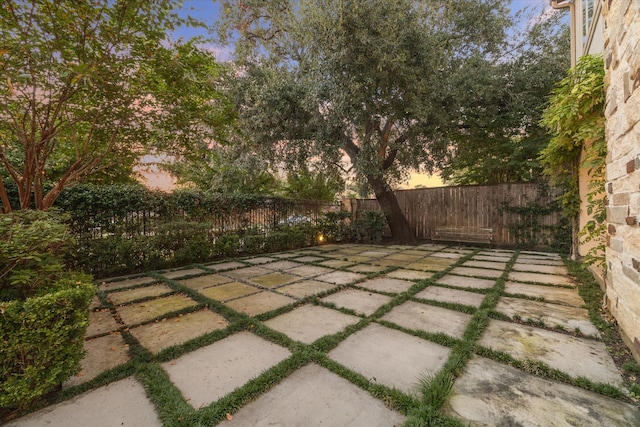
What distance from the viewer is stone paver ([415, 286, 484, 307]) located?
2.90m

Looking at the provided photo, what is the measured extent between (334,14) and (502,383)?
22.0ft

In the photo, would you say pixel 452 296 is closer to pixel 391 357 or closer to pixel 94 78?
pixel 391 357

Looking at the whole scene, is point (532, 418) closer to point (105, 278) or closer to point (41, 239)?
point (41, 239)

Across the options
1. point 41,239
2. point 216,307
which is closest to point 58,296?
point 41,239

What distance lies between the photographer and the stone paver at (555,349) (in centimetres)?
166

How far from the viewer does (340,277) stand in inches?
161

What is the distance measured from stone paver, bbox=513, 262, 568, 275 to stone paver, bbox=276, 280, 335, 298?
11.3 ft

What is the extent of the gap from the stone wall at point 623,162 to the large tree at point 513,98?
15.2 ft

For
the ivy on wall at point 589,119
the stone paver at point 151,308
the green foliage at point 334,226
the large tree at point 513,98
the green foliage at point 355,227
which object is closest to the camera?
the stone paver at point 151,308

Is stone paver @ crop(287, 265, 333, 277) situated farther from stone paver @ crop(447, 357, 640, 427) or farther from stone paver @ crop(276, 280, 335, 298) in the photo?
stone paver @ crop(447, 357, 640, 427)

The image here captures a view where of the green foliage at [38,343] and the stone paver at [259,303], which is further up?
the green foliage at [38,343]

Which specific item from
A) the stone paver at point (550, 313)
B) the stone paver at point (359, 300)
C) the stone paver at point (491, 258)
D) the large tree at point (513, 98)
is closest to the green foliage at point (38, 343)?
the stone paver at point (359, 300)

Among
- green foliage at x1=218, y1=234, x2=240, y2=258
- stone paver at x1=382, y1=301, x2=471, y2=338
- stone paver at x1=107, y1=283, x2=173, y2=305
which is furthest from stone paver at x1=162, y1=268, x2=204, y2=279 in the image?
stone paver at x1=382, y1=301, x2=471, y2=338

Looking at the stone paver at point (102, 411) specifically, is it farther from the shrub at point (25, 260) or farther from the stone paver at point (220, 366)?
the shrub at point (25, 260)
